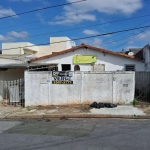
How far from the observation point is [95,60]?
61.4ft

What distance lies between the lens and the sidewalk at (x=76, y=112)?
34.5 feet

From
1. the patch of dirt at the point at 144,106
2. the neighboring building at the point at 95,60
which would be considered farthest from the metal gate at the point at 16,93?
the patch of dirt at the point at 144,106

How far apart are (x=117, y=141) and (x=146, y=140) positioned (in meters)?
0.83

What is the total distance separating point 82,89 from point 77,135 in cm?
586

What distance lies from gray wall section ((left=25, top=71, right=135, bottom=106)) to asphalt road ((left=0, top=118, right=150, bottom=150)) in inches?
131

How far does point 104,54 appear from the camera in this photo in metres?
18.7

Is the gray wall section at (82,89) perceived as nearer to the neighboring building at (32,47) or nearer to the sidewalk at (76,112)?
the sidewalk at (76,112)

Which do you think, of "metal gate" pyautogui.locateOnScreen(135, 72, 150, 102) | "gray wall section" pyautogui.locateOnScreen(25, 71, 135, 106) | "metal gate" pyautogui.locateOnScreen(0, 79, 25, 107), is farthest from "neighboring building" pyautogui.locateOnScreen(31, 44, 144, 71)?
"gray wall section" pyautogui.locateOnScreen(25, 71, 135, 106)

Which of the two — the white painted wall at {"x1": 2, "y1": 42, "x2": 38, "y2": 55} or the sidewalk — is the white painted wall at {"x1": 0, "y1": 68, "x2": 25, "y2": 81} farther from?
the white painted wall at {"x1": 2, "y1": 42, "x2": 38, "y2": 55}

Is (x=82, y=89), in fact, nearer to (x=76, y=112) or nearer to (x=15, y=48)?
(x=76, y=112)

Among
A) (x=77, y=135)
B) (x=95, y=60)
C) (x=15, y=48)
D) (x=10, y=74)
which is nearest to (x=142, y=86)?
(x=95, y=60)

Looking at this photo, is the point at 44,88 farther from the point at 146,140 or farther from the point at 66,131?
the point at 146,140

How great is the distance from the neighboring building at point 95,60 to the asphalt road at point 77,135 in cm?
933

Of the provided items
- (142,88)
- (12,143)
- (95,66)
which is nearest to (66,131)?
(12,143)
